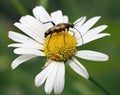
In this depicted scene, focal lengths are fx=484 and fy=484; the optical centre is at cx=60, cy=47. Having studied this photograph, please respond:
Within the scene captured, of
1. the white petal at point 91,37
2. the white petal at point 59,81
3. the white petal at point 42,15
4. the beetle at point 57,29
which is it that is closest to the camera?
the white petal at point 59,81

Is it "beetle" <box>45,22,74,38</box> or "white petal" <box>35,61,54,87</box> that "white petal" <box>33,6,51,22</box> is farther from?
"white petal" <box>35,61,54,87</box>

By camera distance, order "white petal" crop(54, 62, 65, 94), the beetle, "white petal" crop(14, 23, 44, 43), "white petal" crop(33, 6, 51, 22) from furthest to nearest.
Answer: "white petal" crop(33, 6, 51, 22) < "white petal" crop(14, 23, 44, 43) < the beetle < "white petal" crop(54, 62, 65, 94)

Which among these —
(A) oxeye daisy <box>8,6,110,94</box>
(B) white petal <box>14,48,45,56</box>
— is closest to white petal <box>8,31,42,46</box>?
(A) oxeye daisy <box>8,6,110,94</box>

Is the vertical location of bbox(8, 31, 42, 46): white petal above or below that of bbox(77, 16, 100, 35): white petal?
below

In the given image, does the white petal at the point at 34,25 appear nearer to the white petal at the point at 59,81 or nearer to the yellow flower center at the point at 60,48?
the yellow flower center at the point at 60,48

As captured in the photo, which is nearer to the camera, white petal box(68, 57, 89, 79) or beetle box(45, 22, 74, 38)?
white petal box(68, 57, 89, 79)

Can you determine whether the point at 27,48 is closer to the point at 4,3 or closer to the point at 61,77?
the point at 61,77

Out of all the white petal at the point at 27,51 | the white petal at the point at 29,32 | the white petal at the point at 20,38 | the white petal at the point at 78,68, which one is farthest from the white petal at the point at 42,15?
the white petal at the point at 78,68
